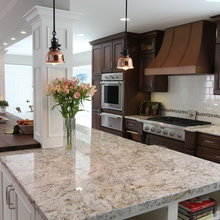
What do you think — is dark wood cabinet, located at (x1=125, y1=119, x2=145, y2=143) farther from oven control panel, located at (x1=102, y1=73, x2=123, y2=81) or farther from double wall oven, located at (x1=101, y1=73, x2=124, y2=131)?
oven control panel, located at (x1=102, y1=73, x2=123, y2=81)

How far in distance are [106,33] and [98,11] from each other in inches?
56.1

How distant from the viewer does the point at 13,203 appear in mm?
1696

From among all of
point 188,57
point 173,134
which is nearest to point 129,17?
point 188,57

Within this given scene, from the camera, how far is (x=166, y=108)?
4.93 meters

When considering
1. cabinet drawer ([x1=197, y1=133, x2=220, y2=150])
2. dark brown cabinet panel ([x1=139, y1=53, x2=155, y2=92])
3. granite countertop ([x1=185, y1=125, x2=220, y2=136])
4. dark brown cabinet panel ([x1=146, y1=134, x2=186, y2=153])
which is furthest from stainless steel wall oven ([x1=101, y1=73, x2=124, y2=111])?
cabinet drawer ([x1=197, y1=133, x2=220, y2=150])

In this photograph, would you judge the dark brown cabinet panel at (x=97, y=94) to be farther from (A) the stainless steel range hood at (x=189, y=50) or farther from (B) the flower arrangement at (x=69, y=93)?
(B) the flower arrangement at (x=69, y=93)

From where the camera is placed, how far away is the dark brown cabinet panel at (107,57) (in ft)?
17.2

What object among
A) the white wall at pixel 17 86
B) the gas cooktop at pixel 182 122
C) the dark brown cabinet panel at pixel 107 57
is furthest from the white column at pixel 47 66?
the white wall at pixel 17 86

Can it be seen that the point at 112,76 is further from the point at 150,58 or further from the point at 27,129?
the point at 27,129

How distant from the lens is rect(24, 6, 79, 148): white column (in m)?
2.21

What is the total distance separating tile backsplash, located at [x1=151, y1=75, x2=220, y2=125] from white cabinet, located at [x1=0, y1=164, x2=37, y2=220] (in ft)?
10.5

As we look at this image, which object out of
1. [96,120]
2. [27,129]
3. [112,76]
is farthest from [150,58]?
[27,129]

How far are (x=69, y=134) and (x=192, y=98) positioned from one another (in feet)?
9.84

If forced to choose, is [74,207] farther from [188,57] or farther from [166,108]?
[166,108]
